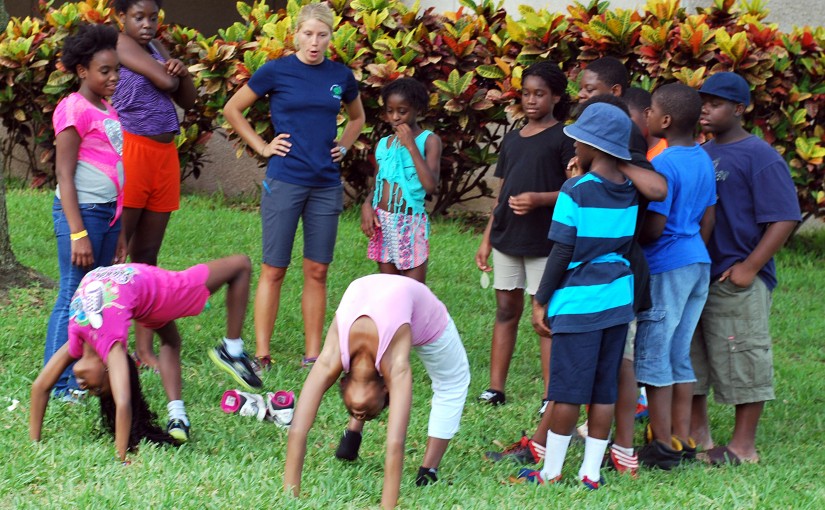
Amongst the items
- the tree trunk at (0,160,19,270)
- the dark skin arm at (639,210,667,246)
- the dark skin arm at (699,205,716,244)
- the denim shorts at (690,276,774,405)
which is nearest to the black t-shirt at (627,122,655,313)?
the dark skin arm at (639,210,667,246)

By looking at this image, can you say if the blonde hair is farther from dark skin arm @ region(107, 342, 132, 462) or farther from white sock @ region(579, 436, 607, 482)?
white sock @ region(579, 436, 607, 482)

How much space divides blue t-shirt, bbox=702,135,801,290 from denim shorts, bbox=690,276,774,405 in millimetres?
107

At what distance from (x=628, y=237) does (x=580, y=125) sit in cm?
52

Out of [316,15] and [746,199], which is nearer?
[746,199]

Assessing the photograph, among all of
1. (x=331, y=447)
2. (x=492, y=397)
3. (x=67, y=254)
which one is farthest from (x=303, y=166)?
(x=331, y=447)

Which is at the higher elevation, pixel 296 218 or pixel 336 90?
pixel 336 90

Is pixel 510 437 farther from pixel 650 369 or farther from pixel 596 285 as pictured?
pixel 596 285

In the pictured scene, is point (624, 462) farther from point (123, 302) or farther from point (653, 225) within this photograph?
point (123, 302)

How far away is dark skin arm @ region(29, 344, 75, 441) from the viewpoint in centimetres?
468

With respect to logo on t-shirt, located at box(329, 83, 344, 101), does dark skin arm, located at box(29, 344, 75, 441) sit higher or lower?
lower

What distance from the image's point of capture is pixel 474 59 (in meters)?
9.12

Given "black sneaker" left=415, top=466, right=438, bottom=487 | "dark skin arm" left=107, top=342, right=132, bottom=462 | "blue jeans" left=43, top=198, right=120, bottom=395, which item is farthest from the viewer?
"blue jeans" left=43, top=198, right=120, bottom=395

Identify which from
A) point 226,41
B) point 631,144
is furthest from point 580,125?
point 226,41

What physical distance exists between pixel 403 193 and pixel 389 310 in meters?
2.27
